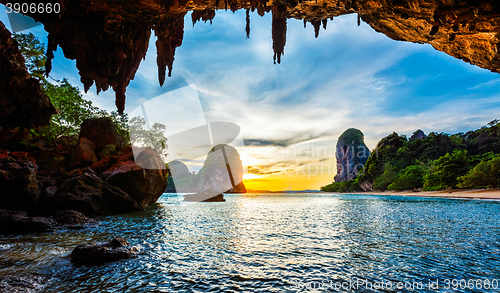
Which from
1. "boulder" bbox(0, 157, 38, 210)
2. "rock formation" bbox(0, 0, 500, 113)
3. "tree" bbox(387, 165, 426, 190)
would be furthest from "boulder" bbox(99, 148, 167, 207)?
"tree" bbox(387, 165, 426, 190)

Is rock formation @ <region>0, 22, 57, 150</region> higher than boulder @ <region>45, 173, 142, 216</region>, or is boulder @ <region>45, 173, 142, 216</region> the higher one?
rock formation @ <region>0, 22, 57, 150</region>

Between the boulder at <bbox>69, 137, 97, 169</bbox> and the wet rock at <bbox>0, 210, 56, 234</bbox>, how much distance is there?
1273 cm

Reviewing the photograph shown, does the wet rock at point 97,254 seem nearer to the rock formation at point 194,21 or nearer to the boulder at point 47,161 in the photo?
the rock formation at point 194,21

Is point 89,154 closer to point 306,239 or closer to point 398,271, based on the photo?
point 306,239

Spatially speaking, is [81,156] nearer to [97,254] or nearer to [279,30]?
[97,254]

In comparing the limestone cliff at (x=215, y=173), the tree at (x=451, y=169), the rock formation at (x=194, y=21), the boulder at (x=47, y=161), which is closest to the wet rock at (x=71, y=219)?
the rock formation at (x=194, y=21)

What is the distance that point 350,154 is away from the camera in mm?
166125

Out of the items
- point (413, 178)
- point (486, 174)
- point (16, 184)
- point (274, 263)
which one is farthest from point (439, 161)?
point (16, 184)

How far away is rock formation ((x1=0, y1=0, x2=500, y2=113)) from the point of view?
7785 mm

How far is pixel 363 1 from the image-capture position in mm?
9227

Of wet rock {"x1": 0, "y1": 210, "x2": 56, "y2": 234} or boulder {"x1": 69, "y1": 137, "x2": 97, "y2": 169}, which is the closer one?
wet rock {"x1": 0, "y1": 210, "x2": 56, "y2": 234}

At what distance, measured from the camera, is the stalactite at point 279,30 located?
1146 cm

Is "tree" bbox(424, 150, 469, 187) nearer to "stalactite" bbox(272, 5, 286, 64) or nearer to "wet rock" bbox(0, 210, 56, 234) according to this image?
"stalactite" bbox(272, 5, 286, 64)

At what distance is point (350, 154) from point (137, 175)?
173040 mm
